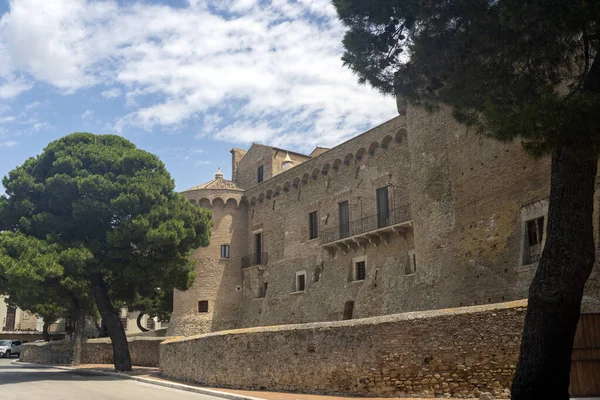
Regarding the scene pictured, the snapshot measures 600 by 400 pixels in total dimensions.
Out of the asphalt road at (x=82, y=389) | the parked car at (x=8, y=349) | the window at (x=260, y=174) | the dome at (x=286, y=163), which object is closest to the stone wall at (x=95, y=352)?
the asphalt road at (x=82, y=389)

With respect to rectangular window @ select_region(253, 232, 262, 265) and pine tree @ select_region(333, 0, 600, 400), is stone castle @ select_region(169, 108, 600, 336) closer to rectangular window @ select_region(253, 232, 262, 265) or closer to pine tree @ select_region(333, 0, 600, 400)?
rectangular window @ select_region(253, 232, 262, 265)

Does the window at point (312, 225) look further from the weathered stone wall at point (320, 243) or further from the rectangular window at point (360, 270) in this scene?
the rectangular window at point (360, 270)

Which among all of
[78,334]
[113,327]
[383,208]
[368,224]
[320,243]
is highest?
[383,208]

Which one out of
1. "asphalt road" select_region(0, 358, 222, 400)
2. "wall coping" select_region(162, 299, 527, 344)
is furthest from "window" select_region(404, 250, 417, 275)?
"asphalt road" select_region(0, 358, 222, 400)

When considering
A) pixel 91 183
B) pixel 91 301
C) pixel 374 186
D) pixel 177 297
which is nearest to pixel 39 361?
pixel 91 301

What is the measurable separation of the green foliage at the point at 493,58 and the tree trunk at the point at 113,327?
50.3 ft

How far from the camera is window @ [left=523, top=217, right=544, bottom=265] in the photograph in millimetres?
Answer: 14172

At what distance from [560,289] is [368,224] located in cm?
1683

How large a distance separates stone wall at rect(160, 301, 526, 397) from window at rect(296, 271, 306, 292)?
12498 mm

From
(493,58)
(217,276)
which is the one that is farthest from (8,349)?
(493,58)

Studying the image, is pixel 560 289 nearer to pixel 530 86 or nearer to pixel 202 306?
pixel 530 86

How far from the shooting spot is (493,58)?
9.68 m

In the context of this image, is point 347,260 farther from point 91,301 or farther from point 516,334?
point 516,334

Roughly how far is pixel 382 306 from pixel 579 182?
49.5 ft
